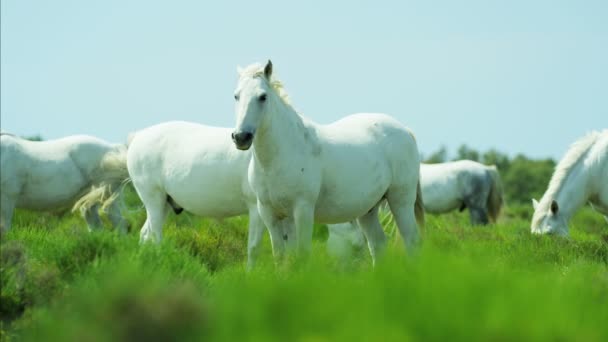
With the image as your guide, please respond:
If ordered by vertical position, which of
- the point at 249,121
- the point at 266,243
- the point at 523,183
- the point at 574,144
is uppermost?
the point at 249,121

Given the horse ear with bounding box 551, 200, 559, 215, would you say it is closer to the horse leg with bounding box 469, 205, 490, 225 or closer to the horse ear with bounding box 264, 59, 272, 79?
the horse ear with bounding box 264, 59, 272, 79

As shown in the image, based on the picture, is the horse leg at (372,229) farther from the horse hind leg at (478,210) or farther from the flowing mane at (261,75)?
the horse hind leg at (478,210)

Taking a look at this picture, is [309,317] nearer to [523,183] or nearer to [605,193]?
[605,193]

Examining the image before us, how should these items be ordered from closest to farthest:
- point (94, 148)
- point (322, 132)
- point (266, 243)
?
point (322, 132), point (266, 243), point (94, 148)

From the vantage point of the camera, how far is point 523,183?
45.7 m

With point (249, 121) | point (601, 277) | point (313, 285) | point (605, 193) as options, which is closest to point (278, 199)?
point (249, 121)

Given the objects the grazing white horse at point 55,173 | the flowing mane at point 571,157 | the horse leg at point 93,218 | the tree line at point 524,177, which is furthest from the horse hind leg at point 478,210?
the tree line at point 524,177

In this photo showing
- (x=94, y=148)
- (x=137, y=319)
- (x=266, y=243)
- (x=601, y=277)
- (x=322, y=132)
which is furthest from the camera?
(x=94, y=148)

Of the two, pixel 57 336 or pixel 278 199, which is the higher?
pixel 57 336

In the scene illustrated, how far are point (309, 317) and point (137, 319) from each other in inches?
22.4

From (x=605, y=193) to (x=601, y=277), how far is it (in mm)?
6185

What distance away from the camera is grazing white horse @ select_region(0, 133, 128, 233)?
9508 mm

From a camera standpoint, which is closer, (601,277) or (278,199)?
(601,277)

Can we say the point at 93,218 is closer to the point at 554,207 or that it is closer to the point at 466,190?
the point at 554,207
